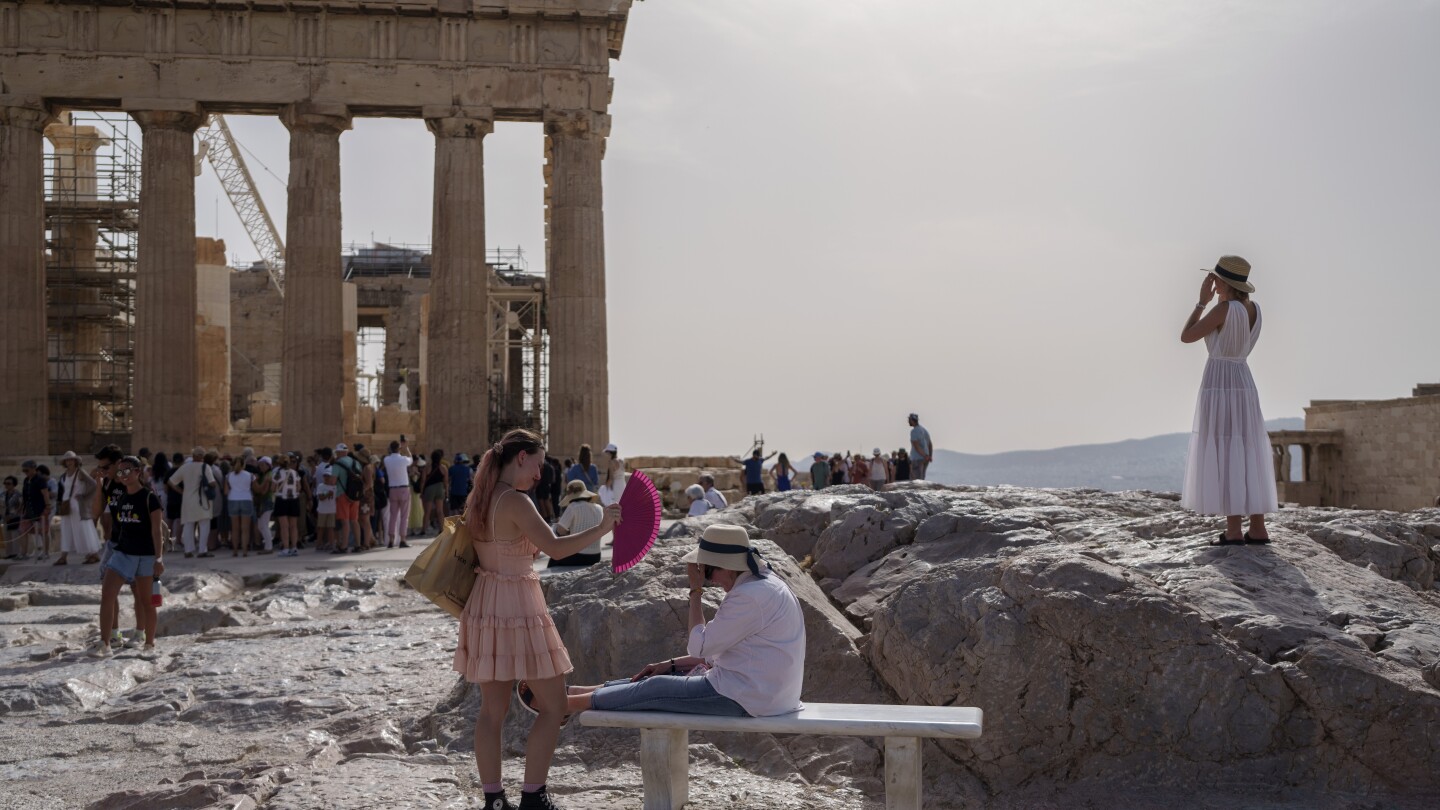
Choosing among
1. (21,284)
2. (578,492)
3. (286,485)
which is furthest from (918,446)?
(21,284)

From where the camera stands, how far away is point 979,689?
592 cm

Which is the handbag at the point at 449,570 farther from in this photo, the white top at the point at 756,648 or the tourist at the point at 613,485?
the tourist at the point at 613,485

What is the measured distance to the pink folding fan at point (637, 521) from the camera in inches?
207

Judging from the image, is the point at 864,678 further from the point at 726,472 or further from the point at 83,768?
the point at 726,472

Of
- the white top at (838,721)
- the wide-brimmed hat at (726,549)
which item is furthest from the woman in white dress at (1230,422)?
the wide-brimmed hat at (726,549)

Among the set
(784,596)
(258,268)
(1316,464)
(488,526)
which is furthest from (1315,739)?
(258,268)

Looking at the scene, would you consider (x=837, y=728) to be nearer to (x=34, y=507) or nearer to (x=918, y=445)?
(x=918, y=445)

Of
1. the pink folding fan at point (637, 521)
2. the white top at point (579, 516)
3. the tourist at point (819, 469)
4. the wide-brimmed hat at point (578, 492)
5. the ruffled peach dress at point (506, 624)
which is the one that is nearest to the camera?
the ruffled peach dress at point (506, 624)

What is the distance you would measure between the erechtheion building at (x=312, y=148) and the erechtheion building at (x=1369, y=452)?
19.3 m

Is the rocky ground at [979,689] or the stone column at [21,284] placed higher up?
the stone column at [21,284]

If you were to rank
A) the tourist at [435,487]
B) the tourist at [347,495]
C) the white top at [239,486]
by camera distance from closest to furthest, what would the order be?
the white top at [239,486] → the tourist at [347,495] → the tourist at [435,487]

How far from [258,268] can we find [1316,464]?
124ft

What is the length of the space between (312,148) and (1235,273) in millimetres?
22014

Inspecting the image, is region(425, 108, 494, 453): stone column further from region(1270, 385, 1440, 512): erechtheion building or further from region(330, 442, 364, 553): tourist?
region(1270, 385, 1440, 512): erechtheion building
